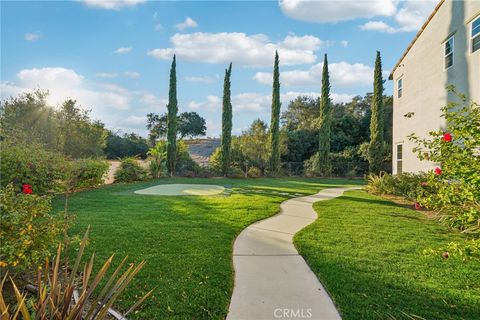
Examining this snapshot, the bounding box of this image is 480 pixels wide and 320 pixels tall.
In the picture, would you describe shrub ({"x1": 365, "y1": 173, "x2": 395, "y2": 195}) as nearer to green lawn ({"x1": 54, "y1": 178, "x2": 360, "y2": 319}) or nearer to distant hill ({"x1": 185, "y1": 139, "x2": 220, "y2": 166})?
green lawn ({"x1": 54, "y1": 178, "x2": 360, "y2": 319})

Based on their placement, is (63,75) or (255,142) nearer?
(63,75)

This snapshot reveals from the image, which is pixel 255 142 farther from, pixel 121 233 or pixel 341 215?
pixel 121 233

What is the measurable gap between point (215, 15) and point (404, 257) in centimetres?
888

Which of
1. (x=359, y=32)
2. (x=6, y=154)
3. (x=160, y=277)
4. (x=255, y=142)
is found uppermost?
(x=359, y=32)

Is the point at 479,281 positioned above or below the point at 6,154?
below

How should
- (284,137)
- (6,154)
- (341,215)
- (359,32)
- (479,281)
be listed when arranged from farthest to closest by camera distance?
(284,137), (359,32), (6,154), (341,215), (479,281)

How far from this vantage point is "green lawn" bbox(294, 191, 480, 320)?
285cm

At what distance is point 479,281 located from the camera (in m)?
3.47

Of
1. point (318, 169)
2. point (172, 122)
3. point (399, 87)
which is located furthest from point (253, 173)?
point (399, 87)

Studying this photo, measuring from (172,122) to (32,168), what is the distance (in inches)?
450

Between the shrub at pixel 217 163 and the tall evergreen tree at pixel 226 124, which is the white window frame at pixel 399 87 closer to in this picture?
the tall evergreen tree at pixel 226 124

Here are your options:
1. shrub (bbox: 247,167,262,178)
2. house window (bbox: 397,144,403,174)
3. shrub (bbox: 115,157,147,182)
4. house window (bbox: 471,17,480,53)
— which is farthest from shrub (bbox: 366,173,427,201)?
shrub (bbox: 115,157,147,182)

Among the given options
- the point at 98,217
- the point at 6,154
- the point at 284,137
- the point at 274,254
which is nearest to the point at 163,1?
the point at 98,217

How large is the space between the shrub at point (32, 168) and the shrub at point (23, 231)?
6314 mm
